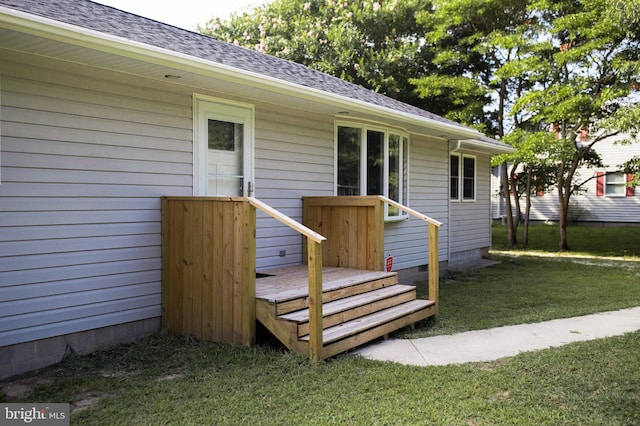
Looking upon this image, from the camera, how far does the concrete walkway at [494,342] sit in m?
4.34

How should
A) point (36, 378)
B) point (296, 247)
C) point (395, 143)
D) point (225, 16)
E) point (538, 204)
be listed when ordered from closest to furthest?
point (36, 378) → point (296, 247) → point (395, 143) → point (225, 16) → point (538, 204)

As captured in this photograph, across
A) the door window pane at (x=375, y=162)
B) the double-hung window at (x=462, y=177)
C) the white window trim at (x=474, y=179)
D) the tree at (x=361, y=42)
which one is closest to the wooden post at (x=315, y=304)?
the door window pane at (x=375, y=162)

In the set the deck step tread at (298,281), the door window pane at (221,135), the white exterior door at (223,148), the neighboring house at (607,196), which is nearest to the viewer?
the deck step tread at (298,281)

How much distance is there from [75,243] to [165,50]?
1770 mm

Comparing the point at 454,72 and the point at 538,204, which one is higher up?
the point at 454,72

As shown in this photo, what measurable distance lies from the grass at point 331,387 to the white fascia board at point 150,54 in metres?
2.45

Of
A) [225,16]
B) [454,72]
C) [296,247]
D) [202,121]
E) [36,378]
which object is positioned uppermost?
[225,16]

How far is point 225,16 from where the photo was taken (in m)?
21.3

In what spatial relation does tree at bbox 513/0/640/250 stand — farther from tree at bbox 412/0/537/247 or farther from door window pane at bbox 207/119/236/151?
door window pane at bbox 207/119/236/151

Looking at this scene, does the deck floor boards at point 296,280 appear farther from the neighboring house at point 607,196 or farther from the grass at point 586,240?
the neighboring house at point 607,196

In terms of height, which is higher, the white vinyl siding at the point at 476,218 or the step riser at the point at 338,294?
the white vinyl siding at the point at 476,218

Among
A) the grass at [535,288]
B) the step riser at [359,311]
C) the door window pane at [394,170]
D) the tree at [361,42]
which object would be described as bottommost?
the grass at [535,288]

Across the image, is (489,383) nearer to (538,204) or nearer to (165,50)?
(165,50)

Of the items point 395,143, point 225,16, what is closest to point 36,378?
point 395,143
